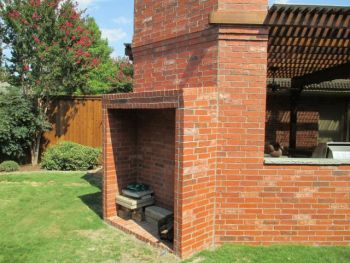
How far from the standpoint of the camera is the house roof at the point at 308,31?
4066mm

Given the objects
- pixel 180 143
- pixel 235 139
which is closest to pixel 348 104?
pixel 235 139

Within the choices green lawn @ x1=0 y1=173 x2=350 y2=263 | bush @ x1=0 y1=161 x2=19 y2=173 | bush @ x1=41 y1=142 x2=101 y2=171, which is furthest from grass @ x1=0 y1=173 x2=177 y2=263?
→ bush @ x1=41 y1=142 x2=101 y2=171

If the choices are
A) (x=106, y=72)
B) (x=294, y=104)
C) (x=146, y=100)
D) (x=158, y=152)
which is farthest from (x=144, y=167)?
(x=106, y=72)

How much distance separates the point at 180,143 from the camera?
13.2 feet

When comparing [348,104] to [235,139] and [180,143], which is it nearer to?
[235,139]

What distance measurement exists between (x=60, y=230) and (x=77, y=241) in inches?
22.4

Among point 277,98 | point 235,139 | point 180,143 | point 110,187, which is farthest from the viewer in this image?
point 277,98

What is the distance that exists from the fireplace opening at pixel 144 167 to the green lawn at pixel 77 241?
17.9 inches

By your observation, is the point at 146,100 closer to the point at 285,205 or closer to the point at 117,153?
the point at 117,153

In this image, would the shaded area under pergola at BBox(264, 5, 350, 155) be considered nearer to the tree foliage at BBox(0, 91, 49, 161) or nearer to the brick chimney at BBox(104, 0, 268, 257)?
the brick chimney at BBox(104, 0, 268, 257)

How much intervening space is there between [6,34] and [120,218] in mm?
7408

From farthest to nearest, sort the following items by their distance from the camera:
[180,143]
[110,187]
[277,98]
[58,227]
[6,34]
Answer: [277,98]
[6,34]
[110,187]
[58,227]
[180,143]

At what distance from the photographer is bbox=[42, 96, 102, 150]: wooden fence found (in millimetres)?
10766

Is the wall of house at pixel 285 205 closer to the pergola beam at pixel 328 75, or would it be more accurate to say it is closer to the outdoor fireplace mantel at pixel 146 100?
the outdoor fireplace mantel at pixel 146 100
